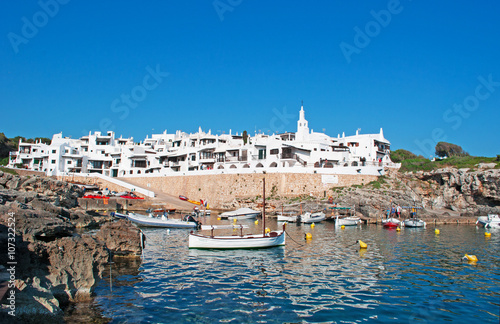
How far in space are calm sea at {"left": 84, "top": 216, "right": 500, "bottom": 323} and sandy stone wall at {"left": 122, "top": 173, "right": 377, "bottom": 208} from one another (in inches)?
1217

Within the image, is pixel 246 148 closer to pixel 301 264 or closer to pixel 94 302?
pixel 301 264

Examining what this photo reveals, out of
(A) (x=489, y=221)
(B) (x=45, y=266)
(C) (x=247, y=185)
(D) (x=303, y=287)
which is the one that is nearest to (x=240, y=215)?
(C) (x=247, y=185)

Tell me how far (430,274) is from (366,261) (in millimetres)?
3759

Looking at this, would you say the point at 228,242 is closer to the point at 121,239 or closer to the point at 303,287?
the point at 121,239

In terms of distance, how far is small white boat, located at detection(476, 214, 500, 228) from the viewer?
4419 centimetres

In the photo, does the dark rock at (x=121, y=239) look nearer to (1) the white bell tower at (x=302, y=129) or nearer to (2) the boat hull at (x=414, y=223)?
(2) the boat hull at (x=414, y=223)

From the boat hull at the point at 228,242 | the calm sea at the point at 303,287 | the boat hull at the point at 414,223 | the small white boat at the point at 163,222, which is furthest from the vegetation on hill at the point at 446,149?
the boat hull at the point at 228,242

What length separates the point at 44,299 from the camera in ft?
32.5

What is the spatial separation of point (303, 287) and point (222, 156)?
186 feet

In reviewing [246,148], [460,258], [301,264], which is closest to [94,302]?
[301,264]

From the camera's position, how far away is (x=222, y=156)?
70.7 metres

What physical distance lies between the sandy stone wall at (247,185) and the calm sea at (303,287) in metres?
30.9

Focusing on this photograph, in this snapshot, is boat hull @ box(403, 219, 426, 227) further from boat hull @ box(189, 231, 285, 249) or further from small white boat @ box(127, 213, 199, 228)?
small white boat @ box(127, 213, 199, 228)

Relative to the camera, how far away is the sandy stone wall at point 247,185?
183 ft
